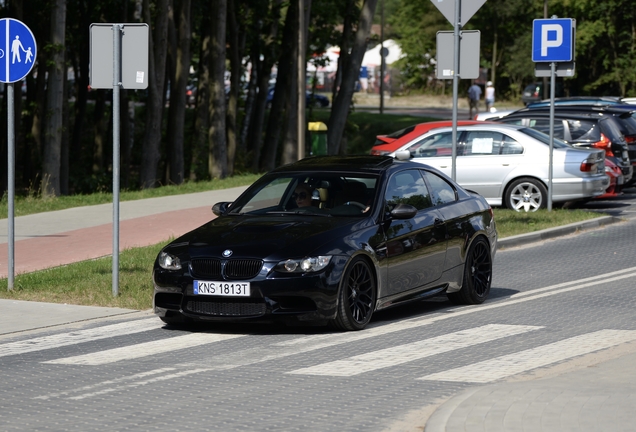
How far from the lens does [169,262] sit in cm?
988

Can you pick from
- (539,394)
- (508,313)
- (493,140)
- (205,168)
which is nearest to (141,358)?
(539,394)

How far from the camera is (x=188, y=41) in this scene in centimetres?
3064

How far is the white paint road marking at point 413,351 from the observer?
8.23 meters

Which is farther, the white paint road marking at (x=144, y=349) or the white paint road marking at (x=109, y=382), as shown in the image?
the white paint road marking at (x=144, y=349)

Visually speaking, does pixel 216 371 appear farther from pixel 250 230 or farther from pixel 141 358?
A: pixel 250 230

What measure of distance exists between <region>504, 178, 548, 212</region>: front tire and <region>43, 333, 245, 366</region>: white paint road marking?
11.6 metres

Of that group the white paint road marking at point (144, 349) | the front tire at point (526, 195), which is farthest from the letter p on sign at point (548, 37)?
the white paint road marking at point (144, 349)

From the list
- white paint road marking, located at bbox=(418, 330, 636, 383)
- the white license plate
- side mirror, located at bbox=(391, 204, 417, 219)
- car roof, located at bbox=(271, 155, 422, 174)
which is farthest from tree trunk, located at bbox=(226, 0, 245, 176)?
white paint road marking, located at bbox=(418, 330, 636, 383)

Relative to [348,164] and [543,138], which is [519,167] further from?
[348,164]

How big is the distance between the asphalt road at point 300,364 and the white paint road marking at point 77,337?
13 millimetres

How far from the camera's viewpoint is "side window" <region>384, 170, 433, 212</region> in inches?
416

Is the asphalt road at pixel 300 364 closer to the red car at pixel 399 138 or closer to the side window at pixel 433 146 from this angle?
the side window at pixel 433 146

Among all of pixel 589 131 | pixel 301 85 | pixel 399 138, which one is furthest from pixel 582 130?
pixel 301 85

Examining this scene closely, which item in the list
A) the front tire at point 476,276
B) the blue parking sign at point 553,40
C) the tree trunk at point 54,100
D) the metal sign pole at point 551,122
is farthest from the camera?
the tree trunk at point 54,100
